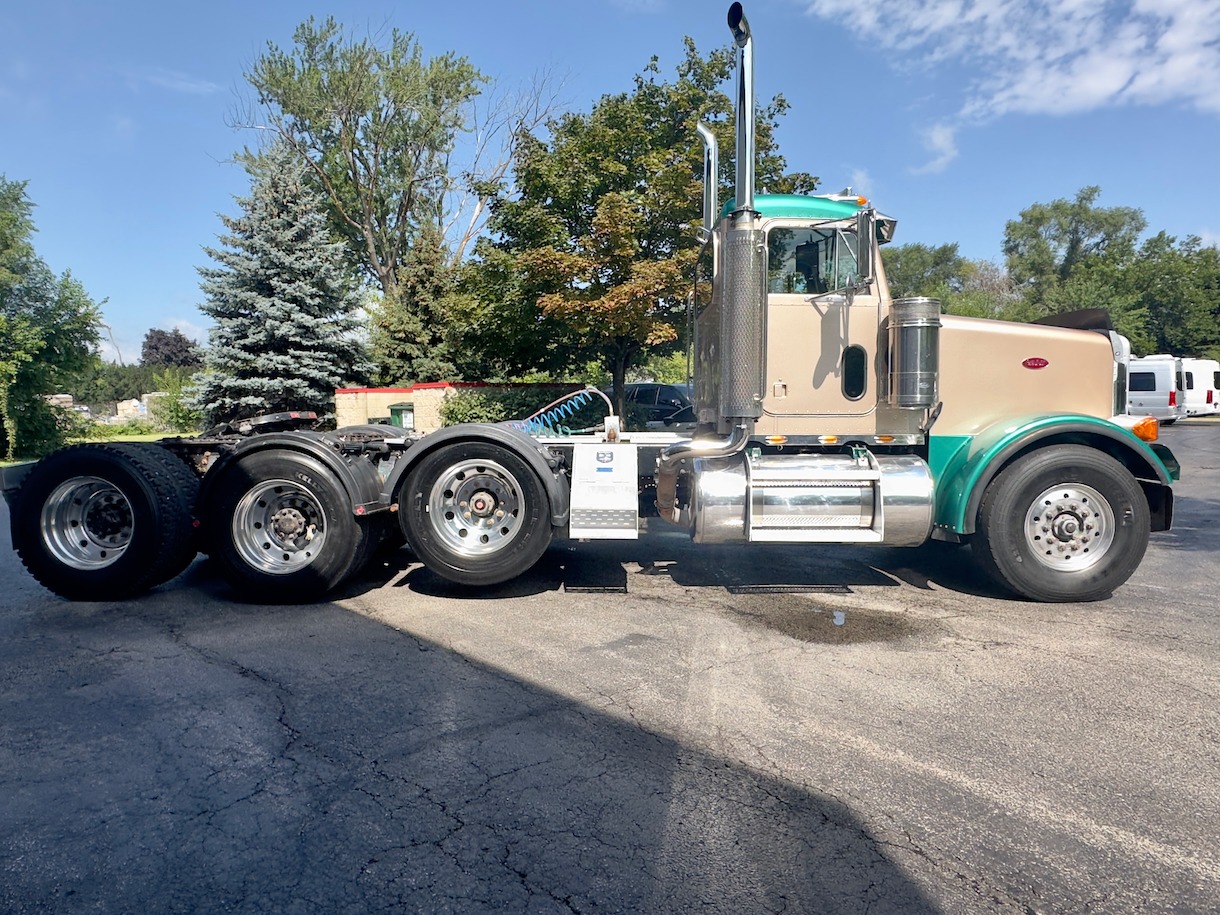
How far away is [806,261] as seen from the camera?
249 inches

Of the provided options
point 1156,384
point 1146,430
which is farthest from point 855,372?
point 1156,384

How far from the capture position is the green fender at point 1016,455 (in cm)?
587

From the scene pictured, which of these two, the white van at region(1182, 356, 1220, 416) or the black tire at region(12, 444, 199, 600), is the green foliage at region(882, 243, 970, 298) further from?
the black tire at region(12, 444, 199, 600)

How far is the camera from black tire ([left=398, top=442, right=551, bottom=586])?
605cm

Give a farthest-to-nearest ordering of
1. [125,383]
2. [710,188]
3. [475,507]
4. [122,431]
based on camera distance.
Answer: [125,383] → [122,431] → [710,188] → [475,507]

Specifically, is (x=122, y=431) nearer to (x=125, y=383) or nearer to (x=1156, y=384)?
(x=125, y=383)

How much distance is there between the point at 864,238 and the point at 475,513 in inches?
145

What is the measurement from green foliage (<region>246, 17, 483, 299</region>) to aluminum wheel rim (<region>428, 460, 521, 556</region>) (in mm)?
25221

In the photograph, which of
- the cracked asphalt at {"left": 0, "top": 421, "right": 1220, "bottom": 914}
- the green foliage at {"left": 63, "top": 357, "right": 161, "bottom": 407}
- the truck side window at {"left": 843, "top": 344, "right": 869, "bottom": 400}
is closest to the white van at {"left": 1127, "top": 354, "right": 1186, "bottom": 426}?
the cracked asphalt at {"left": 0, "top": 421, "right": 1220, "bottom": 914}

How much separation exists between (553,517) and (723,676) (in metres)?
2.02

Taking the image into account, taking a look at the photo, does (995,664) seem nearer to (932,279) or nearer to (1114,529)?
(1114,529)

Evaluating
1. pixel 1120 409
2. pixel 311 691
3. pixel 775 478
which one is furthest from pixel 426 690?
pixel 1120 409

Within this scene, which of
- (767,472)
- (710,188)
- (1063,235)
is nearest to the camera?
(767,472)

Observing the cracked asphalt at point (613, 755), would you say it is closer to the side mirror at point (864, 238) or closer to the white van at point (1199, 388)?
the side mirror at point (864, 238)
